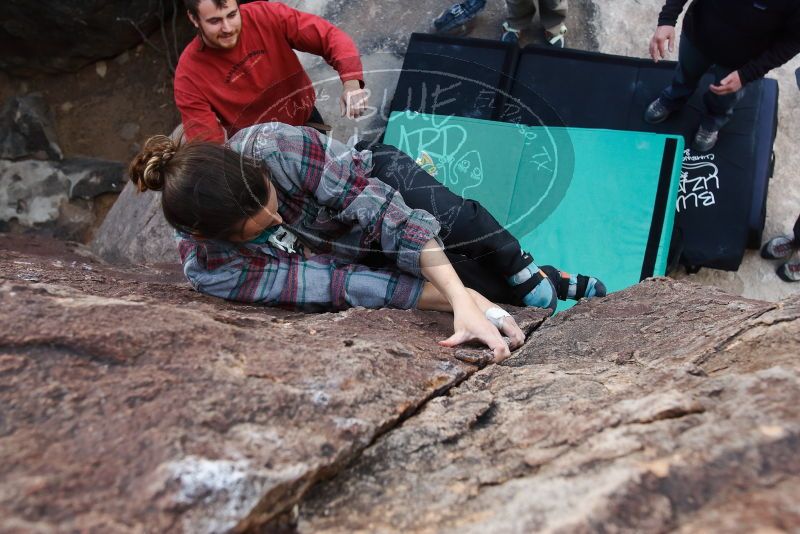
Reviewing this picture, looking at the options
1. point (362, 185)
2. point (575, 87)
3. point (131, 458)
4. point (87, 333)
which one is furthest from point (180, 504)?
point (575, 87)

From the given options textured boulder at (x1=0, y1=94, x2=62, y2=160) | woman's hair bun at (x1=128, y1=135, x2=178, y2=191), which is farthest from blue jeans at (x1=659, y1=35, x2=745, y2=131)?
textured boulder at (x1=0, y1=94, x2=62, y2=160)

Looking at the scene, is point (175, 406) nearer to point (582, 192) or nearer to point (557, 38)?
point (582, 192)

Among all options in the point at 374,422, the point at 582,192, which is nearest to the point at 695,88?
the point at 582,192

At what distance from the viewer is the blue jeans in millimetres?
2721

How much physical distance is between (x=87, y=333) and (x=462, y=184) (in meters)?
1.75

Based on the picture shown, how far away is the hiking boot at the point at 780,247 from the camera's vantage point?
3.00m

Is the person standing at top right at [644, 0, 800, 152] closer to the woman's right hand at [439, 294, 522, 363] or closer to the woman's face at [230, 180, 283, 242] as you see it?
the woman's right hand at [439, 294, 522, 363]

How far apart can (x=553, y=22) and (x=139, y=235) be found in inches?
99.8

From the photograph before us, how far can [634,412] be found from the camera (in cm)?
97

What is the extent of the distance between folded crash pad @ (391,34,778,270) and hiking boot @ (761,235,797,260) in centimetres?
9

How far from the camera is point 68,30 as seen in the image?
4262 mm

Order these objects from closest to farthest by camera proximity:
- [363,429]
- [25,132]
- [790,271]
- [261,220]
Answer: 1. [363,429]
2. [261,220]
3. [790,271]
4. [25,132]

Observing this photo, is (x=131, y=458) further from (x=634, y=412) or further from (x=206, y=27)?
(x=206, y=27)

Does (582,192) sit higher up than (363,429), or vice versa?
(582,192)
